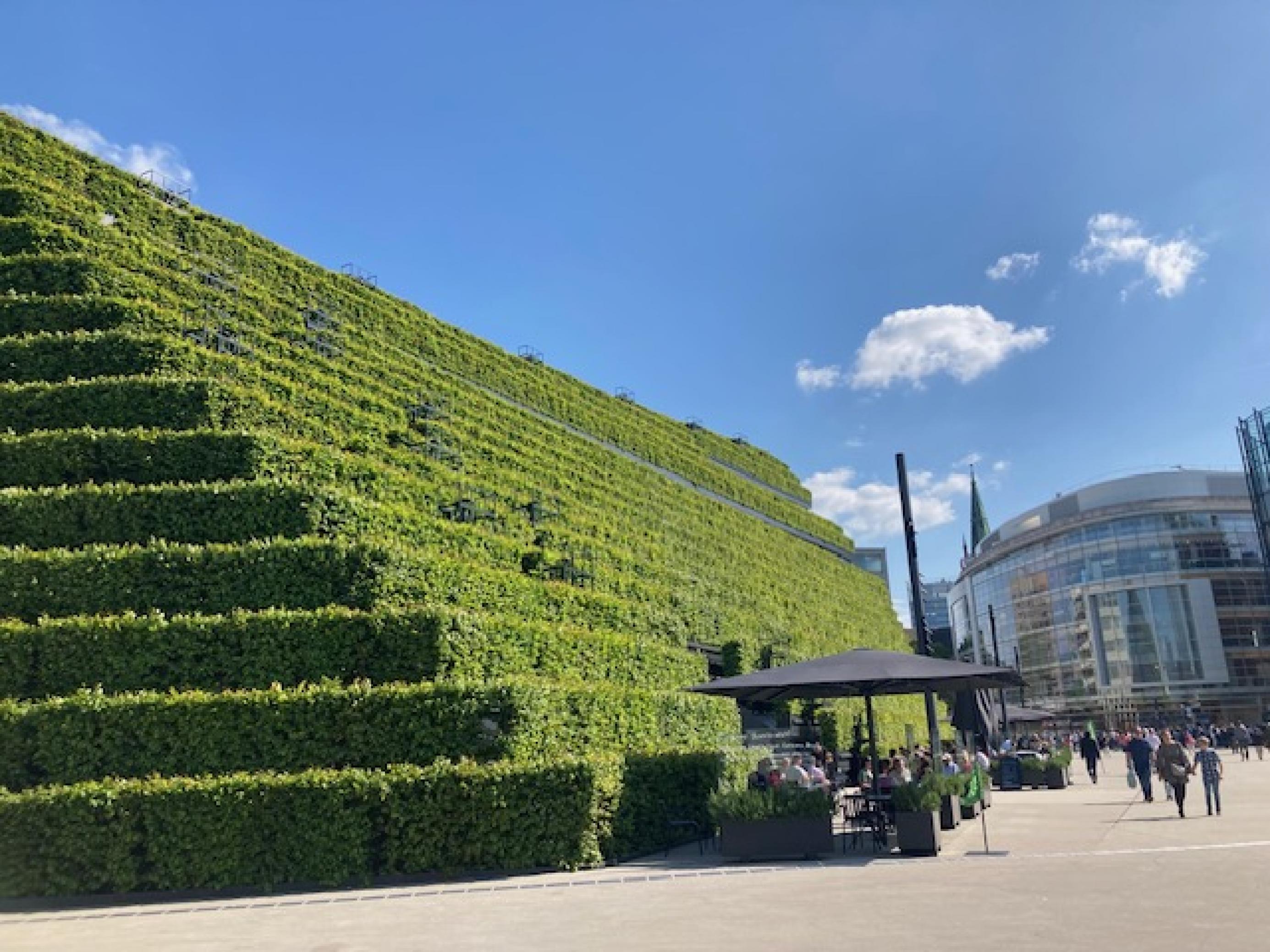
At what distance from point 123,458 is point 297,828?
Answer: 7967mm

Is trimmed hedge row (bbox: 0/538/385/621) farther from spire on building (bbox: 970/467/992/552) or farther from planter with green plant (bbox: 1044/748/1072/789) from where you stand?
spire on building (bbox: 970/467/992/552)

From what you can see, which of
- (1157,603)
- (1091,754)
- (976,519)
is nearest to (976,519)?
(976,519)

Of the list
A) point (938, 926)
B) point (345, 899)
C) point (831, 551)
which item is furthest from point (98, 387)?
point (831, 551)

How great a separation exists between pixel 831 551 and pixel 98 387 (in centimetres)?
4310

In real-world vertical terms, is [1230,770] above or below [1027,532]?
below

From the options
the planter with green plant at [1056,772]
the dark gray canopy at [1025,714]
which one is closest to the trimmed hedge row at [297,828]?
the planter with green plant at [1056,772]

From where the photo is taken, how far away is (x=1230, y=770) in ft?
101

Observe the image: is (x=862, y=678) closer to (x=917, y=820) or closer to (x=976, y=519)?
(x=917, y=820)

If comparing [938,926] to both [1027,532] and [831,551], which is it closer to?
[831,551]

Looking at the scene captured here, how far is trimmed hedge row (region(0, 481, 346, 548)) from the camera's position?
1534 cm

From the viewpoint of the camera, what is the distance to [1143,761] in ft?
65.5

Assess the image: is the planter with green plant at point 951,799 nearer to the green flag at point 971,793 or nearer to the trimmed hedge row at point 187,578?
the green flag at point 971,793

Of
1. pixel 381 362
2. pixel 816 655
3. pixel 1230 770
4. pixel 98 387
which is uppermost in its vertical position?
pixel 381 362

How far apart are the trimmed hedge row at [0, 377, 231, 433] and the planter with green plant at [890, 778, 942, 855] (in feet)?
42.3
